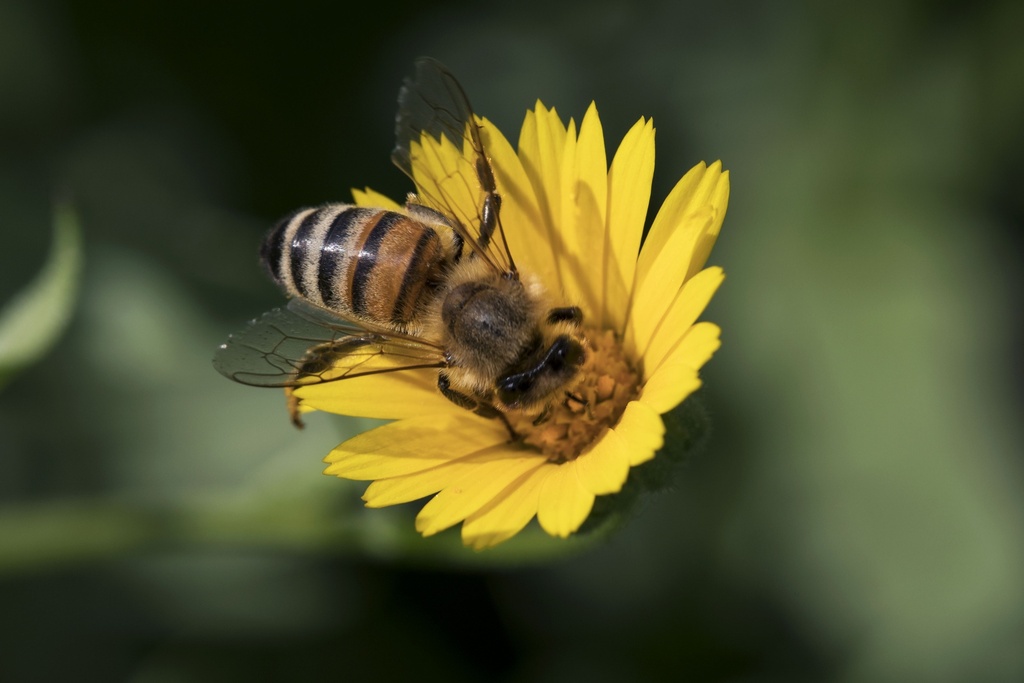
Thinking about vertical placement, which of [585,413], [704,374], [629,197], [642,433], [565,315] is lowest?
[704,374]

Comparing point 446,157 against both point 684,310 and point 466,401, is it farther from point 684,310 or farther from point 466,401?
point 684,310

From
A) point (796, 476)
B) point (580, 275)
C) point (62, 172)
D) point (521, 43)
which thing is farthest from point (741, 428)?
point (62, 172)

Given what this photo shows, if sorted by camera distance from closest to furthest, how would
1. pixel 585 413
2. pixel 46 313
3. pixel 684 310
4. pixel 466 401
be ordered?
pixel 684 310 → pixel 466 401 → pixel 585 413 → pixel 46 313

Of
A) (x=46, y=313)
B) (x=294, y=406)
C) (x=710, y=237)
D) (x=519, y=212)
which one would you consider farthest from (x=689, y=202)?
(x=46, y=313)

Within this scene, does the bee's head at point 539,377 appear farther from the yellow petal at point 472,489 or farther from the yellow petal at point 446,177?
the yellow petal at point 446,177

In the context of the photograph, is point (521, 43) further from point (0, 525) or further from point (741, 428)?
point (0, 525)

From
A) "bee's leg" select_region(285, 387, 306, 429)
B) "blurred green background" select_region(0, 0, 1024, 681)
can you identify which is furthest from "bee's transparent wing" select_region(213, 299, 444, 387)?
"blurred green background" select_region(0, 0, 1024, 681)

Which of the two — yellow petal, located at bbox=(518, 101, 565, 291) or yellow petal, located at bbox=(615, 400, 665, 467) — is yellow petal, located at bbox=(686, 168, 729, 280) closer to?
yellow petal, located at bbox=(615, 400, 665, 467)
